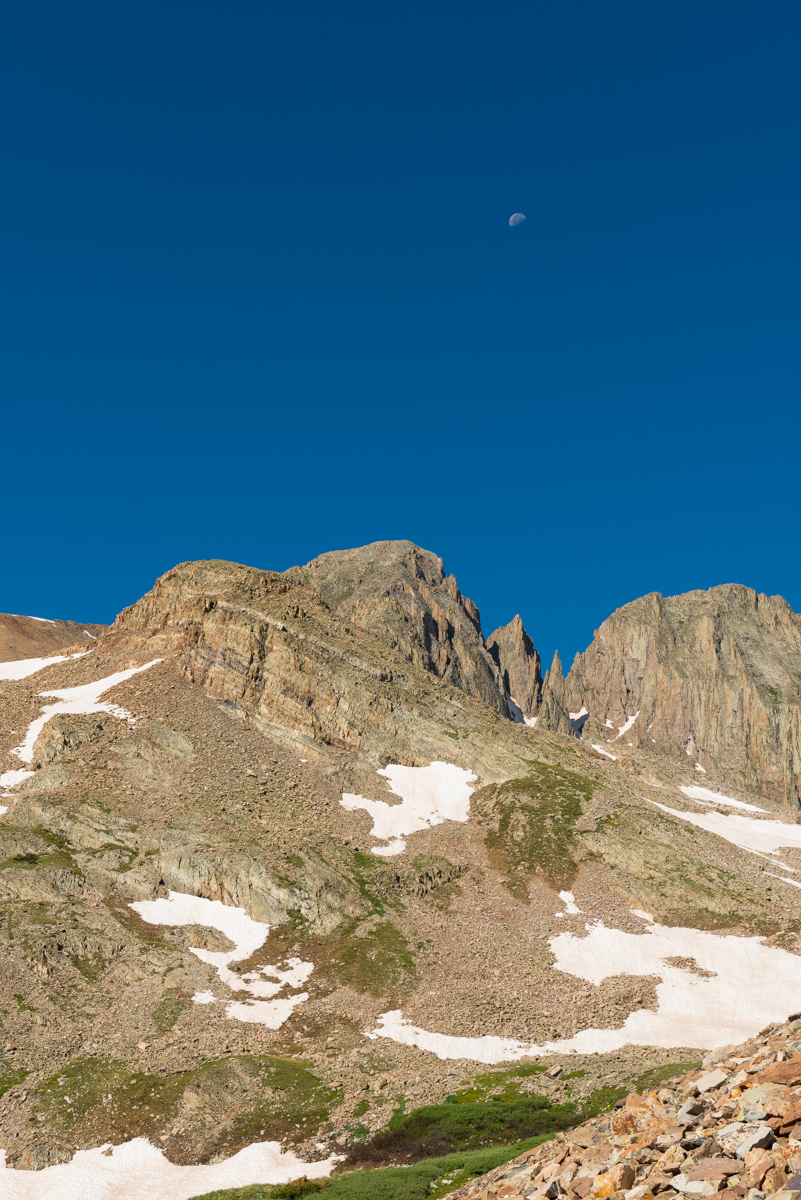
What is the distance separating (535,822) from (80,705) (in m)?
59.2

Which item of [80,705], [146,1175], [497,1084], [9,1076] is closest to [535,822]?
[497,1084]

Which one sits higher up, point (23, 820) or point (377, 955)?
point (23, 820)

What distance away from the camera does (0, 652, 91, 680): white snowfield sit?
116m

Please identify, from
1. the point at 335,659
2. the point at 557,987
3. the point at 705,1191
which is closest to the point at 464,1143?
the point at 557,987

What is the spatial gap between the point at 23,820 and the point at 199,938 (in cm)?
2348

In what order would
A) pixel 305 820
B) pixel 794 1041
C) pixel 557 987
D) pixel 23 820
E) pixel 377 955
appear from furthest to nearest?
1. pixel 305 820
2. pixel 23 820
3. pixel 377 955
4. pixel 557 987
5. pixel 794 1041

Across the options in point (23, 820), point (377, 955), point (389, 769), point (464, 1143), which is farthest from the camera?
point (389, 769)

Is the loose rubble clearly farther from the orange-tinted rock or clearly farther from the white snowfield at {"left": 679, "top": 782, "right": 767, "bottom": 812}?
the white snowfield at {"left": 679, "top": 782, "right": 767, "bottom": 812}

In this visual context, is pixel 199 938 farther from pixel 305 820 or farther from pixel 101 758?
pixel 101 758

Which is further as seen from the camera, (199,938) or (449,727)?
(449,727)

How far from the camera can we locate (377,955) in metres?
61.8

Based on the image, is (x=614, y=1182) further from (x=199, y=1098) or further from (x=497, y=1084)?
(x=199, y=1098)

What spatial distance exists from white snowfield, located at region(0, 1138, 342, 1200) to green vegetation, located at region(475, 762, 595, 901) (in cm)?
3836

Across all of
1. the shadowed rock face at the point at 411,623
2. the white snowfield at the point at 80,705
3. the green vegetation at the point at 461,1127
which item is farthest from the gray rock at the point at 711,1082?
the shadowed rock face at the point at 411,623
